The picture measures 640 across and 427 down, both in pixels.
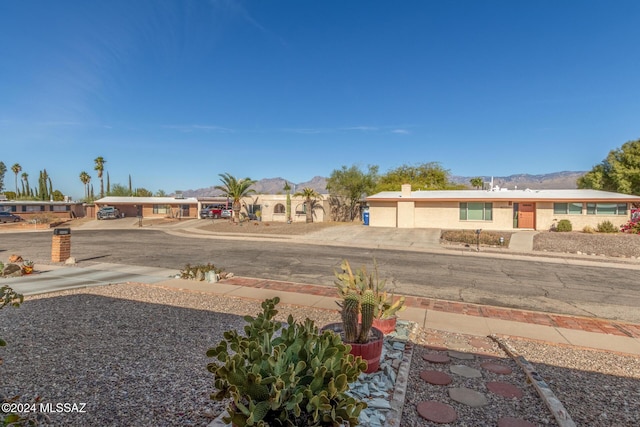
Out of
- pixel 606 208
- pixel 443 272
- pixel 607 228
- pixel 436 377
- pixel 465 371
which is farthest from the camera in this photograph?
pixel 606 208

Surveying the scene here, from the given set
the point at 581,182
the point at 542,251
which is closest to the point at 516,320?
the point at 542,251

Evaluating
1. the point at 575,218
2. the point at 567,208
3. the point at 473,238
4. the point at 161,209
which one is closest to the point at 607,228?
the point at 575,218

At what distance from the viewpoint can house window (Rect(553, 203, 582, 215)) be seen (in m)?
27.6

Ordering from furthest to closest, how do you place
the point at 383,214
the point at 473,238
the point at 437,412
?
the point at 383,214
the point at 473,238
the point at 437,412

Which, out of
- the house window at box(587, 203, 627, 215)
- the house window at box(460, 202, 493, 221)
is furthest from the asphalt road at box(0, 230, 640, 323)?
the house window at box(587, 203, 627, 215)

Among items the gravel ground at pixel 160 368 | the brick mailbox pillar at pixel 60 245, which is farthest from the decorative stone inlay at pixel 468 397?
the brick mailbox pillar at pixel 60 245

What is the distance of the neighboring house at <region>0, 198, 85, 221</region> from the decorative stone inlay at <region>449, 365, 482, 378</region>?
53.5 meters

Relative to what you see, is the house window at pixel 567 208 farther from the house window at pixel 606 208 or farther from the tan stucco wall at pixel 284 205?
the tan stucco wall at pixel 284 205

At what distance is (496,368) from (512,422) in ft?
4.68

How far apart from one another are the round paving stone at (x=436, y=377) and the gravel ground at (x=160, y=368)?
0.45 ft

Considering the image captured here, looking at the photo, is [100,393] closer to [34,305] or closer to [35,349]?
[35,349]

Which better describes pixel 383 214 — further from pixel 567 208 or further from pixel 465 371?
pixel 465 371

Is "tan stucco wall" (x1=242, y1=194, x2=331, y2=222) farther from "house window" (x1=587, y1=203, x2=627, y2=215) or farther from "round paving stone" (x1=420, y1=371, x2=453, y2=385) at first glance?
"round paving stone" (x1=420, y1=371, x2=453, y2=385)

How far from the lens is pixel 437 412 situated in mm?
3885
